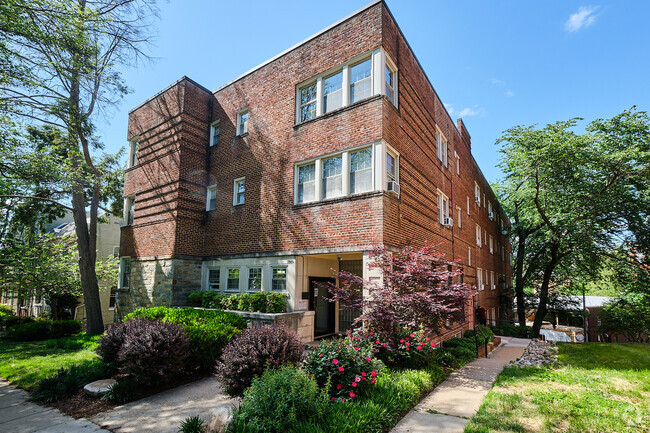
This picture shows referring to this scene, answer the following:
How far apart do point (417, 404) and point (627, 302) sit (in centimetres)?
2194

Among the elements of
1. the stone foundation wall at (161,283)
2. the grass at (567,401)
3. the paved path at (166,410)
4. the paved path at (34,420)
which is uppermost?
the stone foundation wall at (161,283)

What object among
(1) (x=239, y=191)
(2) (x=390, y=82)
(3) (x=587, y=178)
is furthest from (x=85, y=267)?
(3) (x=587, y=178)

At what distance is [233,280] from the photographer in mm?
12805

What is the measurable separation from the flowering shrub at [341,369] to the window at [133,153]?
14.4 metres

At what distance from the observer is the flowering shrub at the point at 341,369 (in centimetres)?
561

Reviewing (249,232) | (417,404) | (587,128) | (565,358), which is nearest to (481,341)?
(565,358)

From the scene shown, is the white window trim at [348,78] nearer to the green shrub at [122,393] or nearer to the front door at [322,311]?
the front door at [322,311]

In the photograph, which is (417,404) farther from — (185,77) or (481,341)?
(185,77)

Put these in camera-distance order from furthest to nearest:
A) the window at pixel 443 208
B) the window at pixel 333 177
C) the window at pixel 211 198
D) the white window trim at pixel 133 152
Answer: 1. the white window trim at pixel 133 152
2. the window at pixel 443 208
3. the window at pixel 211 198
4. the window at pixel 333 177

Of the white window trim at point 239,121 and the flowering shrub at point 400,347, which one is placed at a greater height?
the white window trim at point 239,121

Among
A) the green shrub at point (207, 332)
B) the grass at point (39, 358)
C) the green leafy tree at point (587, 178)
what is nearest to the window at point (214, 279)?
the green shrub at point (207, 332)

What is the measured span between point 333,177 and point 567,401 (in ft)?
25.0

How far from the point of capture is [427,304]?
7.72 meters

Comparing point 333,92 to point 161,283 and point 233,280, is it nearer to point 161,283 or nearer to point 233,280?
point 233,280
